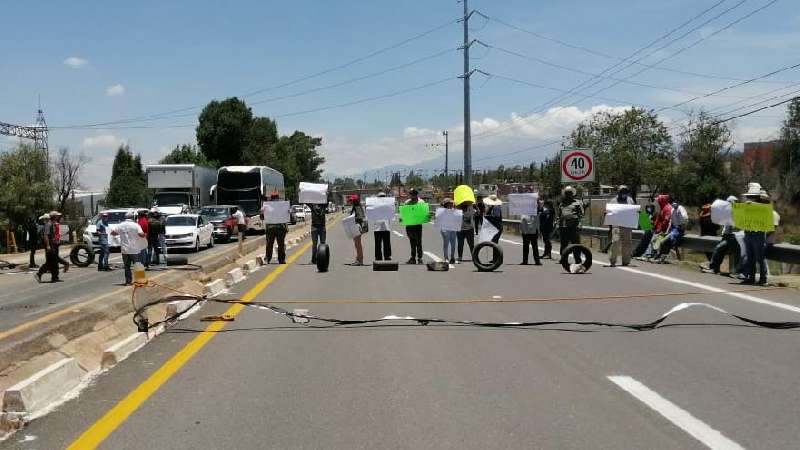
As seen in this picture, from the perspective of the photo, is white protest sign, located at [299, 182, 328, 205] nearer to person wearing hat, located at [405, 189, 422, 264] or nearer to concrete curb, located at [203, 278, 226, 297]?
person wearing hat, located at [405, 189, 422, 264]

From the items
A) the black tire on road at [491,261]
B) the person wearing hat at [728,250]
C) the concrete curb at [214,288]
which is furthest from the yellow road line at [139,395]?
the person wearing hat at [728,250]

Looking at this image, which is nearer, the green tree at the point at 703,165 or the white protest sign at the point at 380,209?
the white protest sign at the point at 380,209

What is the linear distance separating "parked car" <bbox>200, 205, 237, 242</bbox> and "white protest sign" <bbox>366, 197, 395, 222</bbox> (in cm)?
2043

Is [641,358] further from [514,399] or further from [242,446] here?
[242,446]

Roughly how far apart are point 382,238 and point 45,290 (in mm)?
8058

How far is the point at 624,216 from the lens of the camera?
1894cm

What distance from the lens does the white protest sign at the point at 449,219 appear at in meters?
20.0

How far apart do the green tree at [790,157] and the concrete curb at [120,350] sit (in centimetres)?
6039

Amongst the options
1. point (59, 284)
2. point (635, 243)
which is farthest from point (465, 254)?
point (59, 284)

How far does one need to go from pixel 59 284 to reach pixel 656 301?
556 inches

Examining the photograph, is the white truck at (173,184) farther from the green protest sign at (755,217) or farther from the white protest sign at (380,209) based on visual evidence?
the green protest sign at (755,217)

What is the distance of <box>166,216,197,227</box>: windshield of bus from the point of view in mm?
31422

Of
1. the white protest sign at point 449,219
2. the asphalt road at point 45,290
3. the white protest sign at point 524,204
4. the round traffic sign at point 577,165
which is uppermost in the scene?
the round traffic sign at point 577,165

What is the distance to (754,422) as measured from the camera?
18.6ft
